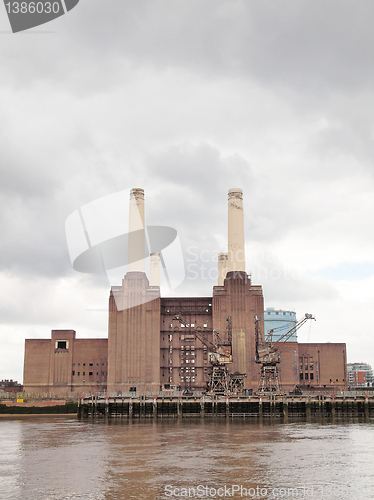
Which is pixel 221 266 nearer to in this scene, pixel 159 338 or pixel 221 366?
pixel 159 338

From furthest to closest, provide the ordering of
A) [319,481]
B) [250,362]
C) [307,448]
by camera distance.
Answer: [250,362] → [307,448] → [319,481]

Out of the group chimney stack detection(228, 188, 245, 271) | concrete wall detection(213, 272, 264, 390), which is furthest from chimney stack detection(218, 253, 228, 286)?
chimney stack detection(228, 188, 245, 271)

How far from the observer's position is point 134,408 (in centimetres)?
7838

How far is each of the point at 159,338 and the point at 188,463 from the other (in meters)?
66.7

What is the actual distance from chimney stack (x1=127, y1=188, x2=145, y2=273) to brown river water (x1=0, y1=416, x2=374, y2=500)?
149 feet

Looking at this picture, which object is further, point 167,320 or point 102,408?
point 167,320

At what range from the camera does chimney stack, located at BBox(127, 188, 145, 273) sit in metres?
102

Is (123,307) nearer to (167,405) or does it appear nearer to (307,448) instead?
(167,405)

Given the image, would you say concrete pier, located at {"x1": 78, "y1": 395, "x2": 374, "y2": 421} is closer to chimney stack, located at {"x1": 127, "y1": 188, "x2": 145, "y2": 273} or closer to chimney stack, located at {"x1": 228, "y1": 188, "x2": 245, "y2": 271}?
chimney stack, located at {"x1": 228, "y1": 188, "x2": 245, "y2": 271}

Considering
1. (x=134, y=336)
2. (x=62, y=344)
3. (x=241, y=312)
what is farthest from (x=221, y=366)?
(x=62, y=344)

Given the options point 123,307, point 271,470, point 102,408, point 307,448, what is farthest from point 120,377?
point 271,470

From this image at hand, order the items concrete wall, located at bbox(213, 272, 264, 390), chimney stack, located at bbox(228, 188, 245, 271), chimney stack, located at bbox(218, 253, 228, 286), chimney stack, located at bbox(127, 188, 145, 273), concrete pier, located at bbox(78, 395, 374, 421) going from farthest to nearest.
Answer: chimney stack, located at bbox(218, 253, 228, 286) → chimney stack, located at bbox(127, 188, 145, 273) → chimney stack, located at bbox(228, 188, 245, 271) → concrete wall, located at bbox(213, 272, 264, 390) → concrete pier, located at bbox(78, 395, 374, 421)

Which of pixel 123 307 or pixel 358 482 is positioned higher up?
pixel 123 307

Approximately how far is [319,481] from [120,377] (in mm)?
72804
